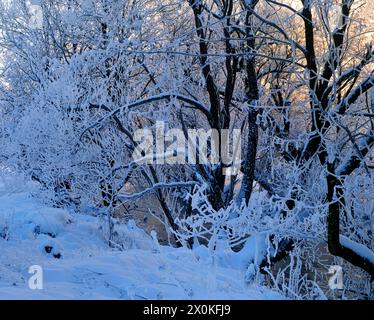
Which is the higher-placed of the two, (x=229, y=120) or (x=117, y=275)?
(x=229, y=120)

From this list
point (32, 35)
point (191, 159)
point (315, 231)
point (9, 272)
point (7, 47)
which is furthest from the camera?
point (7, 47)

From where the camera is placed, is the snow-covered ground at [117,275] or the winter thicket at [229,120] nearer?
the snow-covered ground at [117,275]

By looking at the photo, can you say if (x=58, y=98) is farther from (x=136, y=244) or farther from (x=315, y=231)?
(x=315, y=231)

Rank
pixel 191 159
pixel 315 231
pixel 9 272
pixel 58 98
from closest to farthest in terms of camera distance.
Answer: pixel 9 272 → pixel 315 231 → pixel 58 98 → pixel 191 159

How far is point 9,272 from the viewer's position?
4598 mm

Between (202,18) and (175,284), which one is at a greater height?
(202,18)

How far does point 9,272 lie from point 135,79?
7666 mm

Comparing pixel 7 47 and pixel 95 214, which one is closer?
pixel 95 214

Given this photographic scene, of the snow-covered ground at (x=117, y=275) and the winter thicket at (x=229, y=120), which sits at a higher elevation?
the winter thicket at (x=229, y=120)

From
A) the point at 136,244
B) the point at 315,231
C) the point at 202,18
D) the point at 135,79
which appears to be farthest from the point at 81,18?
the point at 315,231

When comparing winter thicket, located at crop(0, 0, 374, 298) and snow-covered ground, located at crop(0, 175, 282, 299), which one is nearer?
snow-covered ground, located at crop(0, 175, 282, 299)

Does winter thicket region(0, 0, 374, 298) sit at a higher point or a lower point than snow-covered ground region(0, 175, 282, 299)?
higher

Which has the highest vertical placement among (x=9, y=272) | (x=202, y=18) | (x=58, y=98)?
(x=202, y=18)

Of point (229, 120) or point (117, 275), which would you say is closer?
point (117, 275)
